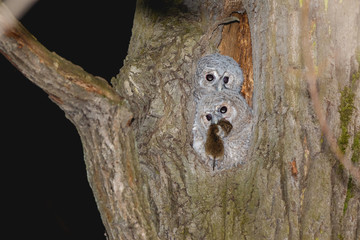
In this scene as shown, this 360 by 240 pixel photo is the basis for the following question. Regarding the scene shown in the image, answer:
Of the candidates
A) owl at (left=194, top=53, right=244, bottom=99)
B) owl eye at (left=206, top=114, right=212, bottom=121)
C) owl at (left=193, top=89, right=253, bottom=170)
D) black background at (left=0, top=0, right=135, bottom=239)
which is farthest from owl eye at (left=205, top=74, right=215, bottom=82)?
black background at (left=0, top=0, right=135, bottom=239)

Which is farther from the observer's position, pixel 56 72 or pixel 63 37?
pixel 63 37

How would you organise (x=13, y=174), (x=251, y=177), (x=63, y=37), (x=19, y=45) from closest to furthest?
1. (x=19, y=45)
2. (x=251, y=177)
3. (x=13, y=174)
4. (x=63, y=37)

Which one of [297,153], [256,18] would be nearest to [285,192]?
[297,153]

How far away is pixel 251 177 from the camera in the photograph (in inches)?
80.4

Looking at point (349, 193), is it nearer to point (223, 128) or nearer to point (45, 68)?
point (223, 128)

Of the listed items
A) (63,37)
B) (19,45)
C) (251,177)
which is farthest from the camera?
→ (63,37)

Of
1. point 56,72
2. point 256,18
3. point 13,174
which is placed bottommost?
point 13,174

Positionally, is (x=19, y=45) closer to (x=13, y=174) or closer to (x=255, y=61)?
(x=255, y=61)

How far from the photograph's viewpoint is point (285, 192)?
1.90 meters

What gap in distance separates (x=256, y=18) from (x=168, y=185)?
0.99m

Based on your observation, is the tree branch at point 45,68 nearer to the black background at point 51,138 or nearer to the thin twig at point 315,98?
the thin twig at point 315,98

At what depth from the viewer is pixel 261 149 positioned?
6.67 ft

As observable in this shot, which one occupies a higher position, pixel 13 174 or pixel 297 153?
pixel 297 153

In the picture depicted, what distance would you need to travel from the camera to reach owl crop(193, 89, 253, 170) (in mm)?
2475
